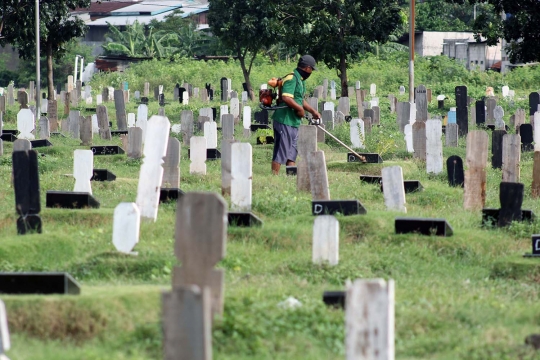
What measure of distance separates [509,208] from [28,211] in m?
4.73

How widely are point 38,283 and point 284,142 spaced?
26.6 ft

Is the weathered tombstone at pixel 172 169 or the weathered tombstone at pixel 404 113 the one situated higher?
the weathered tombstone at pixel 404 113

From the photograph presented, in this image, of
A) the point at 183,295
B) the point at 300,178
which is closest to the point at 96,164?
the point at 300,178

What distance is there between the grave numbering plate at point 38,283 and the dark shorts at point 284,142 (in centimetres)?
791

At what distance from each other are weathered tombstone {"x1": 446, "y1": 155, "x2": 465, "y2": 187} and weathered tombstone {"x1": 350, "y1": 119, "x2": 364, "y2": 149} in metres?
4.84

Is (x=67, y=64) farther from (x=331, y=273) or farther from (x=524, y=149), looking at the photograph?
(x=331, y=273)

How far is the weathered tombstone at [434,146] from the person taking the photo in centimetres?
1557

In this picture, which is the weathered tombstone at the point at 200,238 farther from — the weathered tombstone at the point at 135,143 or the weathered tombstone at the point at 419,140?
the weathered tombstone at the point at 419,140

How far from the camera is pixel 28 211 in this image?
1002cm

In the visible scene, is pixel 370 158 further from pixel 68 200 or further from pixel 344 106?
pixel 344 106

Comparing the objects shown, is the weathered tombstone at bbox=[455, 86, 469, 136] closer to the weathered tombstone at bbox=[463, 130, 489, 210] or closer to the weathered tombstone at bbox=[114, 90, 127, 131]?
the weathered tombstone at bbox=[114, 90, 127, 131]

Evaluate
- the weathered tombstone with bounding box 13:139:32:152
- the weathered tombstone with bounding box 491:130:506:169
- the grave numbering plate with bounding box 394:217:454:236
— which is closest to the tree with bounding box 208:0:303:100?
the weathered tombstone with bounding box 491:130:506:169

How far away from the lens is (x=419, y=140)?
17891 millimetres

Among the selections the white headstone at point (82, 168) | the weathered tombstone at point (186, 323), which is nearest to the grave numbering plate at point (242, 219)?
the white headstone at point (82, 168)
